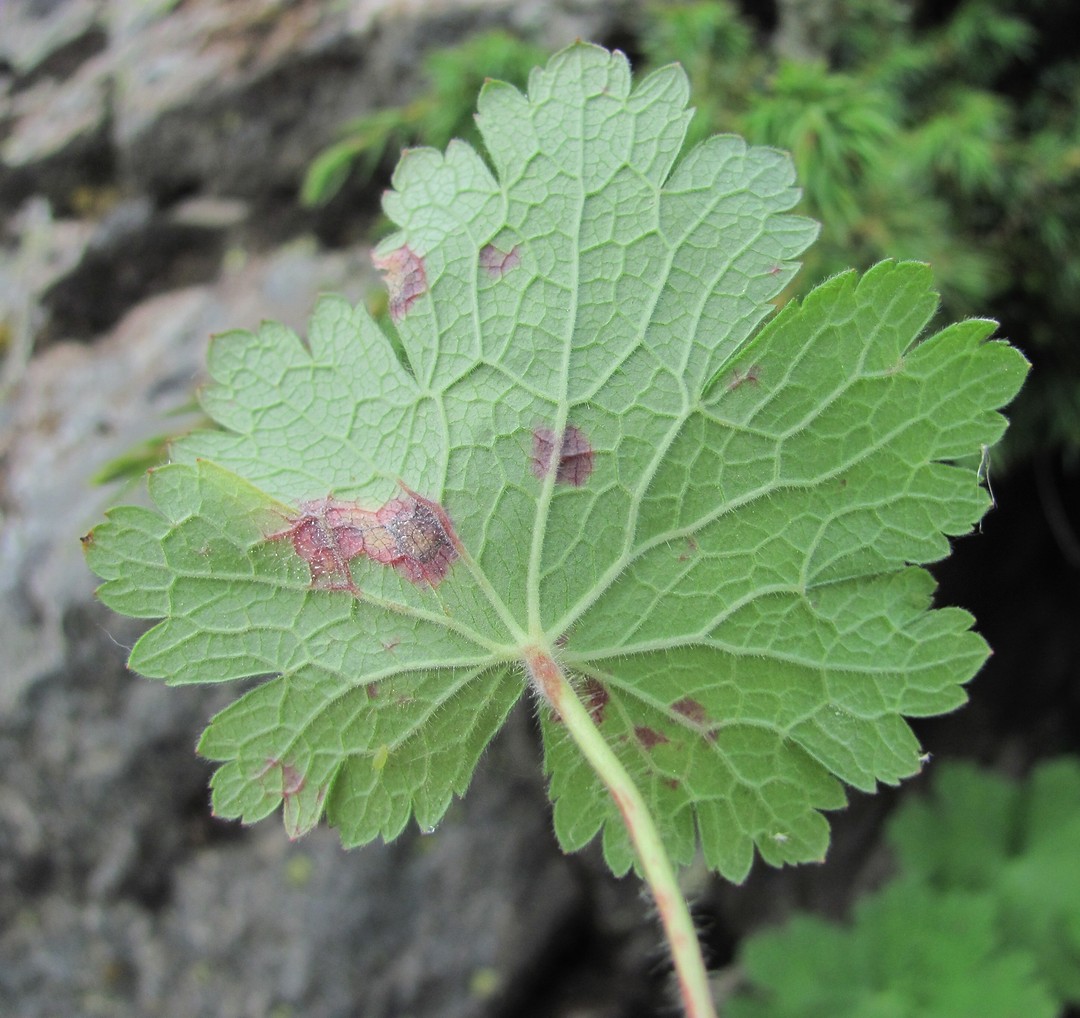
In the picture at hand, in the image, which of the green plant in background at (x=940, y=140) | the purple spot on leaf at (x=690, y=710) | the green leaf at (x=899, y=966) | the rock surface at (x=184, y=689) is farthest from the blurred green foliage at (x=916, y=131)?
the green leaf at (x=899, y=966)

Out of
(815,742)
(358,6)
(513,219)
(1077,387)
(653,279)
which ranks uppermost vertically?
(358,6)

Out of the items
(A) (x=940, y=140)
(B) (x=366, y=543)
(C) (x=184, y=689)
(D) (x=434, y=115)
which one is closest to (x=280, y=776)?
(B) (x=366, y=543)

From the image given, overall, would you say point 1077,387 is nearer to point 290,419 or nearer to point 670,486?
point 670,486

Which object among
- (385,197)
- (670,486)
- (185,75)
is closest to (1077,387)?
(670,486)

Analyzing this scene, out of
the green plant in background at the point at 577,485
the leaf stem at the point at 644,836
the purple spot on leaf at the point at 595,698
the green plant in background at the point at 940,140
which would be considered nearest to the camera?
the leaf stem at the point at 644,836

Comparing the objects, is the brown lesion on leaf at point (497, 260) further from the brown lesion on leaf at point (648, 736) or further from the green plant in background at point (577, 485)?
the brown lesion on leaf at point (648, 736)

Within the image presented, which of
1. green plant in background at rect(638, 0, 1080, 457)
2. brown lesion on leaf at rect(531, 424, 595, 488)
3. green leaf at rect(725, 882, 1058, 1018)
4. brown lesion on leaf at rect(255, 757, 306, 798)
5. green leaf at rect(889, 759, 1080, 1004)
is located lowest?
green leaf at rect(889, 759, 1080, 1004)

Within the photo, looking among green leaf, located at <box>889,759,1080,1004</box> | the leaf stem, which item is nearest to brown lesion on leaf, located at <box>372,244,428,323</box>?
the leaf stem

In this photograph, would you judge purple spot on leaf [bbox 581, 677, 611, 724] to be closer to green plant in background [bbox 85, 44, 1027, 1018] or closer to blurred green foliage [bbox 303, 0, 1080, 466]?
green plant in background [bbox 85, 44, 1027, 1018]
